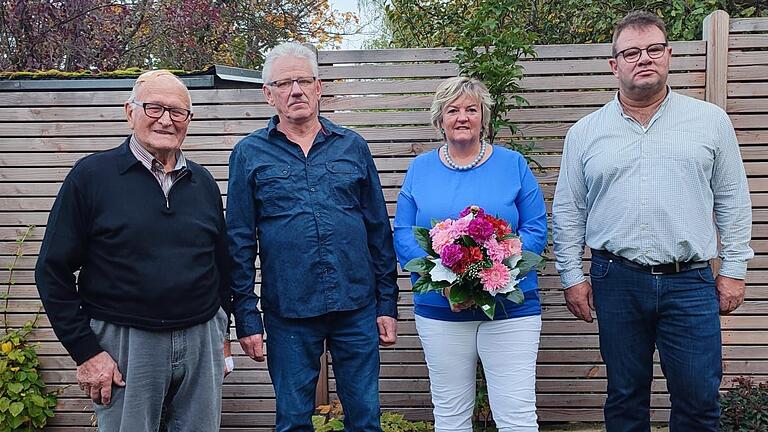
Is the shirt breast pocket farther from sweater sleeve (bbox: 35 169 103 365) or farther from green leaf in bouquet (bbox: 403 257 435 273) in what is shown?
sweater sleeve (bbox: 35 169 103 365)

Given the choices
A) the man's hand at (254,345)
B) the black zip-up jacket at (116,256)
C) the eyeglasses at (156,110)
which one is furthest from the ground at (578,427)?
the eyeglasses at (156,110)

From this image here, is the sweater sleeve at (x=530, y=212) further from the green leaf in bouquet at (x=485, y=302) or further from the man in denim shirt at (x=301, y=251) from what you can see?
the man in denim shirt at (x=301, y=251)

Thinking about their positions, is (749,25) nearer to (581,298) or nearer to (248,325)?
(581,298)

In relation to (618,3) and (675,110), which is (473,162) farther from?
(618,3)

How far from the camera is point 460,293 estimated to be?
2699 millimetres

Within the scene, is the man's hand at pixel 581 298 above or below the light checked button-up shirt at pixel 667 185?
below

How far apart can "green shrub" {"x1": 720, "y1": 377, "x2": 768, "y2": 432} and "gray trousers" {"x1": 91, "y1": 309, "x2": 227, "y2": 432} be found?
2526 millimetres

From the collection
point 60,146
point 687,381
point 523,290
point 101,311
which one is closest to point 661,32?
point 523,290

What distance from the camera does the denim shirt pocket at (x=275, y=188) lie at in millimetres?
2748

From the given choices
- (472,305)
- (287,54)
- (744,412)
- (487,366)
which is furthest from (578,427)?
(287,54)

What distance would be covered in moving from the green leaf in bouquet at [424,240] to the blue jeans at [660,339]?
752 millimetres

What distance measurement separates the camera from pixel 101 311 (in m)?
2.37

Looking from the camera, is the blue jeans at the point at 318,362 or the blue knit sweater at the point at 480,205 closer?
the blue jeans at the point at 318,362

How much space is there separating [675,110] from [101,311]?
2.39 metres
